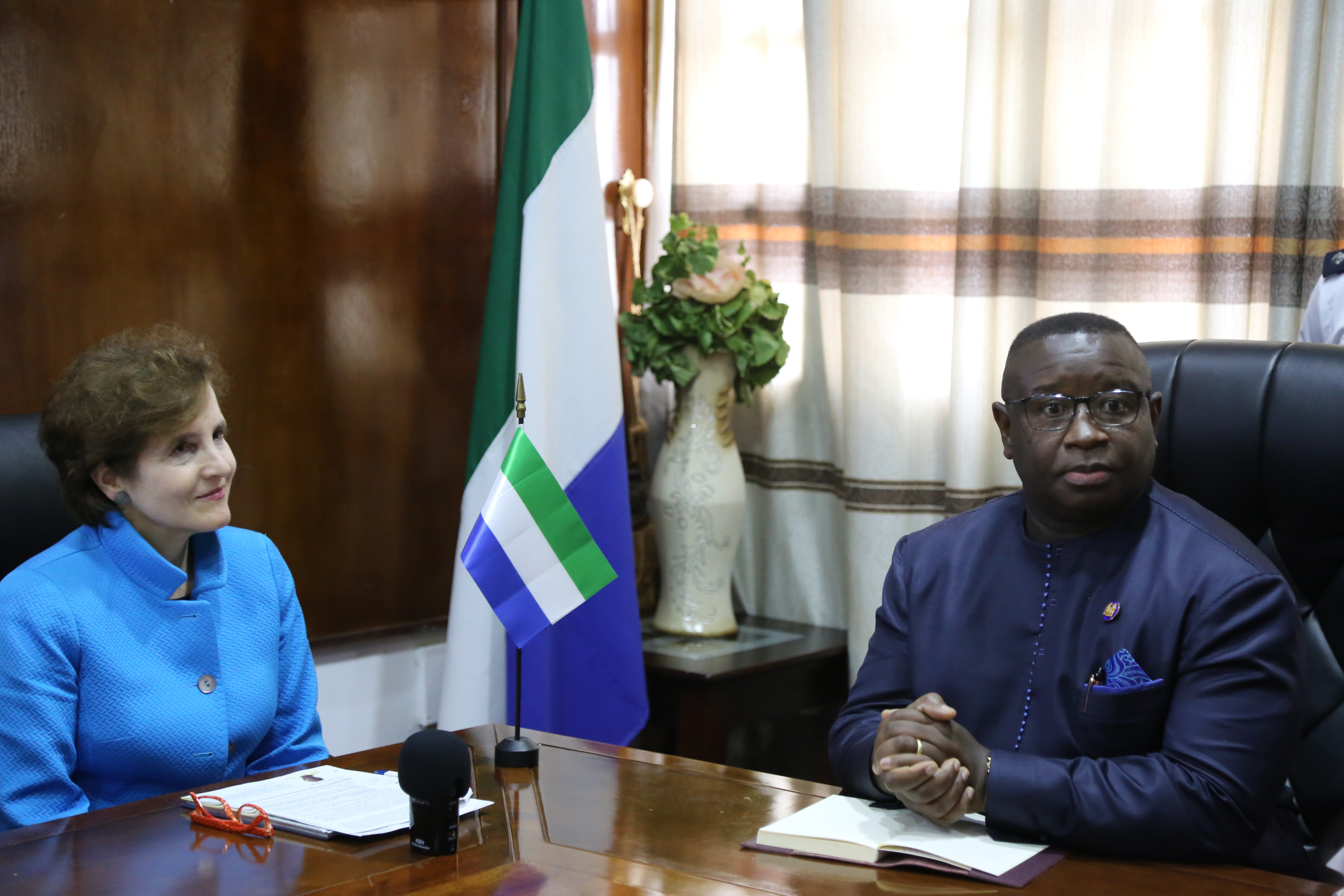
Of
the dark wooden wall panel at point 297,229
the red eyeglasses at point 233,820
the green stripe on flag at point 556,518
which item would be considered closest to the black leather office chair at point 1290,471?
the green stripe on flag at point 556,518

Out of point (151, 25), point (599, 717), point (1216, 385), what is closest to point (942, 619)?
point (1216, 385)

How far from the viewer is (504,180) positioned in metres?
2.89

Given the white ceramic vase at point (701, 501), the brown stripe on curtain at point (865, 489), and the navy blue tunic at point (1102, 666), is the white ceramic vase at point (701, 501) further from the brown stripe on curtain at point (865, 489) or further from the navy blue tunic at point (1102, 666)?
the navy blue tunic at point (1102, 666)

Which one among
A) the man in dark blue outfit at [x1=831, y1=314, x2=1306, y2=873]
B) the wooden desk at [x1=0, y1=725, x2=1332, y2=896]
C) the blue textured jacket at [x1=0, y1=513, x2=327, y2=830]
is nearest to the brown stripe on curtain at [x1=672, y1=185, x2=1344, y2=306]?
the man in dark blue outfit at [x1=831, y1=314, x2=1306, y2=873]

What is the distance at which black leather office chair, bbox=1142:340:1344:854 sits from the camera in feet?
5.59

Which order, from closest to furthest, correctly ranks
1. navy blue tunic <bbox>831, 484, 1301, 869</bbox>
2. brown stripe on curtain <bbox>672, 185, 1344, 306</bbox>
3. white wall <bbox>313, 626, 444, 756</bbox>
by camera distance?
navy blue tunic <bbox>831, 484, 1301, 869</bbox> → brown stripe on curtain <bbox>672, 185, 1344, 306</bbox> → white wall <bbox>313, 626, 444, 756</bbox>

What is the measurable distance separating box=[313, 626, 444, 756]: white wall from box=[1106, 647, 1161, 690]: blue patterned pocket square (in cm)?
171

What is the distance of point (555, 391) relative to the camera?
9.59ft

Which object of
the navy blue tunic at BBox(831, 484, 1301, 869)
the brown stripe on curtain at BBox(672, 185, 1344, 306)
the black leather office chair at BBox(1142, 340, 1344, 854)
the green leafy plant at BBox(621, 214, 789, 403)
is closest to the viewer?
the navy blue tunic at BBox(831, 484, 1301, 869)

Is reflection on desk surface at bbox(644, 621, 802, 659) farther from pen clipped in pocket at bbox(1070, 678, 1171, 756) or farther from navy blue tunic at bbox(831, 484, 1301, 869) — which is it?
pen clipped in pocket at bbox(1070, 678, 1171, 756)

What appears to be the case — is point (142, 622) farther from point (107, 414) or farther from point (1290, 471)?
point (1290, 471)

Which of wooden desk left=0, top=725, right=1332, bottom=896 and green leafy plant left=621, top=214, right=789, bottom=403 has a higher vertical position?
green leafy plant left=621, top=214, right=789, bottom=403

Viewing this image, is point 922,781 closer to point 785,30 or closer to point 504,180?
point 504,180

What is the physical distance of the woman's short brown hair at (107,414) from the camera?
1777 mm
